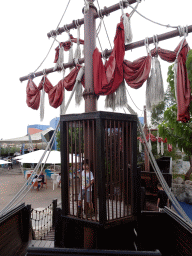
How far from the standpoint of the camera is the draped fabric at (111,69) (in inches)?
150

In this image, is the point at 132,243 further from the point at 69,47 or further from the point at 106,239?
the point at 69,47

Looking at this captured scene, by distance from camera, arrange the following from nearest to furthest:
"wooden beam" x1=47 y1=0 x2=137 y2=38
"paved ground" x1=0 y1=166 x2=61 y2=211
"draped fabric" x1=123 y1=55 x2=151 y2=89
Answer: "draped fabric" x1=123 y1=55 x2=151 y2=89 < "wooden beam" x1=47 y1=0 x2=137 y2=38 < "paved ground" x1=0 y1=166 x2=61 y2=211

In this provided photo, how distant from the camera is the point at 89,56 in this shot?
4.05 metres

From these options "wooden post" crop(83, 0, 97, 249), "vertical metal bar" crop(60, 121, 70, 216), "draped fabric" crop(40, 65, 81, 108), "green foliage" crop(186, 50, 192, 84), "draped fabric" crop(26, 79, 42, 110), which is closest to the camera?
"vertical metal bar" crop(60, 121, 70, 216)

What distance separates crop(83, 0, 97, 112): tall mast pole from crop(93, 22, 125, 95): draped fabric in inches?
4.6

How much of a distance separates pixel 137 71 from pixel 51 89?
Answer: 2.47 metres

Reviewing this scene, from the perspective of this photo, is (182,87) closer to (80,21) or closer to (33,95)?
(80,21)

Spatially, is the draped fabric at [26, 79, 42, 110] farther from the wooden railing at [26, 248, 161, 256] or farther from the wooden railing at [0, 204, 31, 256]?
the wooden railing at [26, 248, 161, 256]

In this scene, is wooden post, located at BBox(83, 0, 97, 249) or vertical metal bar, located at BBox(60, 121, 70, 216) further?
wooden post, located at BBox(83, 0, 97, 249)

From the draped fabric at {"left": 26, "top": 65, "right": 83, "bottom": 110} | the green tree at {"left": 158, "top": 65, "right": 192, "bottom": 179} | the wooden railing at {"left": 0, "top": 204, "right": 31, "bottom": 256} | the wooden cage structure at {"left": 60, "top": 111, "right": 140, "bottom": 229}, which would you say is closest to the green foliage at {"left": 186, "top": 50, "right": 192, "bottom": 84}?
the wooden cage structure at {"left": 60, "top": 111, "right": 140, "bottom": 229}

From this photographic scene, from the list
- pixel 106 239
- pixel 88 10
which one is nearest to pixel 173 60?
pixel 88 10

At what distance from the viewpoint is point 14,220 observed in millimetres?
3945

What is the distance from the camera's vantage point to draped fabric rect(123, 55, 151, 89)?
12.0 feet

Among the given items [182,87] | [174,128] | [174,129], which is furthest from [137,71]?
[174,129]
